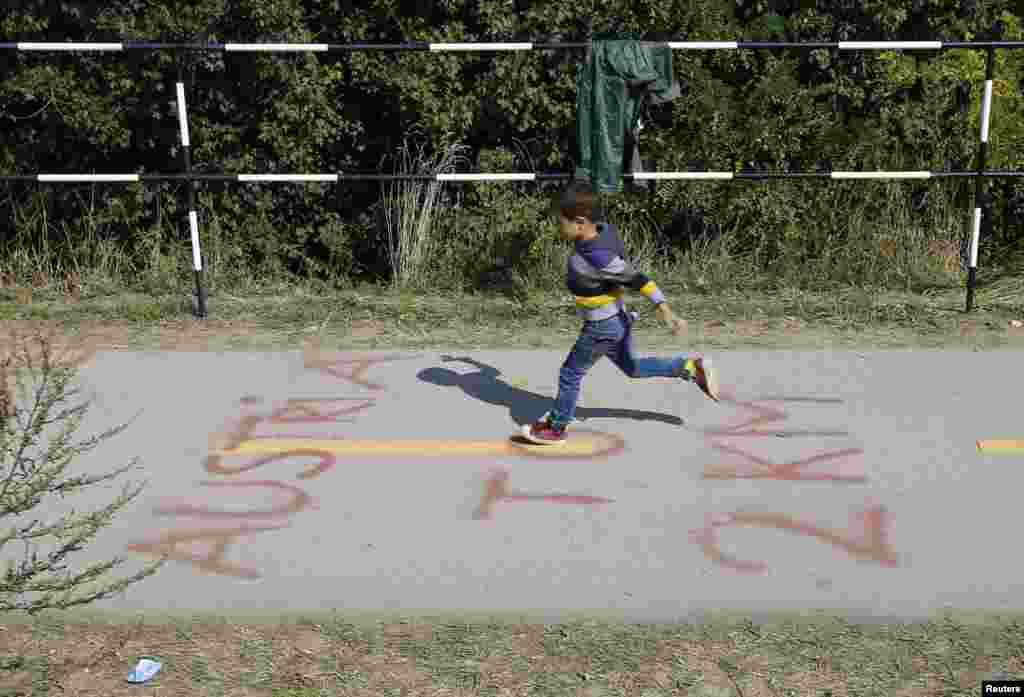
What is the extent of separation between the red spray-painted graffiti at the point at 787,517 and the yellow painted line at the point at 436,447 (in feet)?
1.83

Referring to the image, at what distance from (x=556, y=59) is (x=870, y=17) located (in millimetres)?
2828

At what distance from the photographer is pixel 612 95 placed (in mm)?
Answer: 8016

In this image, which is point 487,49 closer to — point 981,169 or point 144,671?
point 981,169

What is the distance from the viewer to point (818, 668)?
3.88 m

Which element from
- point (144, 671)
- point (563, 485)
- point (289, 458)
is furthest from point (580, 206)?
point (144, 671)

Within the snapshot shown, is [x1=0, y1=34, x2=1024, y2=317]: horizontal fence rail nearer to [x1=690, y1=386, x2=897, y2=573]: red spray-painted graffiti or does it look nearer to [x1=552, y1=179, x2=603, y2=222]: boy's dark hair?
[x1=552, y1=179, x2=603, y2=222]: boy's dark hair

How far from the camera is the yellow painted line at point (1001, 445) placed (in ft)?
18.8

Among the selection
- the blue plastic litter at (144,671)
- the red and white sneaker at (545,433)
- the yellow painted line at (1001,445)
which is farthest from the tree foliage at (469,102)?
the blue plastic litter at (144,671)

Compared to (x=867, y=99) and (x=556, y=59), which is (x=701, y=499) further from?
(x=867, y=99)

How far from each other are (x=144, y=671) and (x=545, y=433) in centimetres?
243

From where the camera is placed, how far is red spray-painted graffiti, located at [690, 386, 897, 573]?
15.5 ft

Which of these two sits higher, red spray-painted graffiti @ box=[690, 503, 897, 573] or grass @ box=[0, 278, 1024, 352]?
grass @ box=[0, 278, 1024, 352]

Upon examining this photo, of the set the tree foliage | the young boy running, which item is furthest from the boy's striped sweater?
the tree foliage

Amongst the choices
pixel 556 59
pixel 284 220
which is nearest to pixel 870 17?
pixel 556 59
